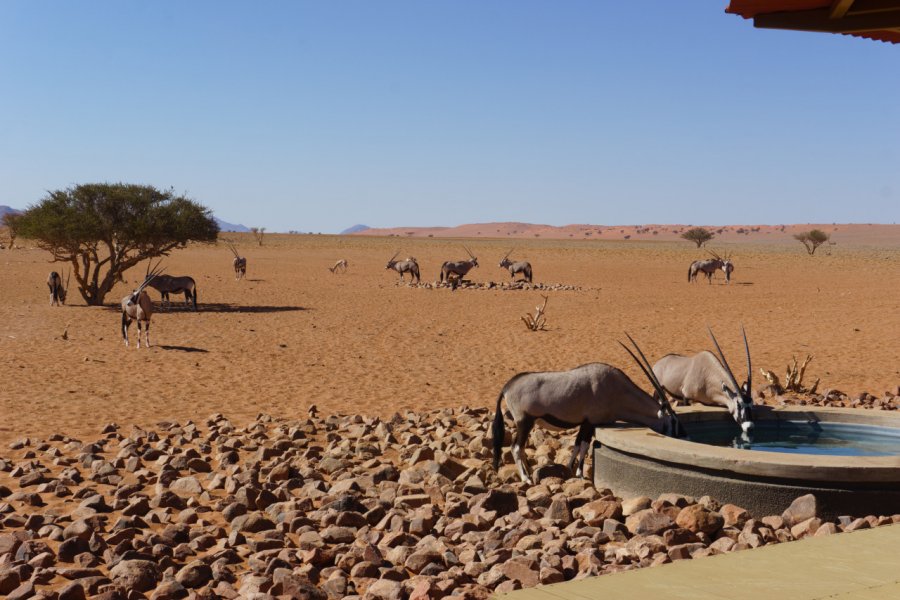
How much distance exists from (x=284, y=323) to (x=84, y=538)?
51.9 feet

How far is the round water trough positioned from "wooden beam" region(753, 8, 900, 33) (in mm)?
3008

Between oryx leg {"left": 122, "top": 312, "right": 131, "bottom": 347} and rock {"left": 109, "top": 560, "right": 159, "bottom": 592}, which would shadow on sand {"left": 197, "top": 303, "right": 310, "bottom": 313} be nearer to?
oryx leg {"left": 122, "top": 312, "right": 131, "bottom": 347}

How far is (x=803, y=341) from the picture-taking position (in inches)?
717

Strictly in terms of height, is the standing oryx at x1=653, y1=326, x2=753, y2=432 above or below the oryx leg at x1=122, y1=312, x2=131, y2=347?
above

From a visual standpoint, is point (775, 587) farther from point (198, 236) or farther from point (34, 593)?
point (198, 236)

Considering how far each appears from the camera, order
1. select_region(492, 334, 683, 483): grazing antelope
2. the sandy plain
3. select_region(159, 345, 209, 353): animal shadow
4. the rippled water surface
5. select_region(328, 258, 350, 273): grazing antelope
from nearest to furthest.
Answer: select_region(492, 334, 683, 483): grazing antelope, the rippled water surface, the sandy plain, select_region(159, 345, 209, 353): animal shadow, select_region(328, 258, 350, 273): grazing antelope

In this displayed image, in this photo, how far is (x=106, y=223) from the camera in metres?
26.6

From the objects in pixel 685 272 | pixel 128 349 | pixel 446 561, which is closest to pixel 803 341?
pixel 128 349

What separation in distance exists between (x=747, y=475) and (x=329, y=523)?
9.37 ft

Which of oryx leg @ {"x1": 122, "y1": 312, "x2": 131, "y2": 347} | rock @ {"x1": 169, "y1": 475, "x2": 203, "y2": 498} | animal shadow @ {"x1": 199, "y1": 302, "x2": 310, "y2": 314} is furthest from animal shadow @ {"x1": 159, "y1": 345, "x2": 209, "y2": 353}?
rock @ {"x1": 169, "y1": 475, "x2": 203, "y2": 498}

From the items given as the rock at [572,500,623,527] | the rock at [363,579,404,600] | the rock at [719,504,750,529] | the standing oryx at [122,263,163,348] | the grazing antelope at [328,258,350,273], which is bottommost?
the rock at [363,579,404,600]

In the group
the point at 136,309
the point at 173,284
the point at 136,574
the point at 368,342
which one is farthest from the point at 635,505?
the point at 173,284

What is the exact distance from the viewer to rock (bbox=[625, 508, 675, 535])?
5.93 meters

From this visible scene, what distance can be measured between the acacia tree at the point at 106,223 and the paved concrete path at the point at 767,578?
80.2 feet
